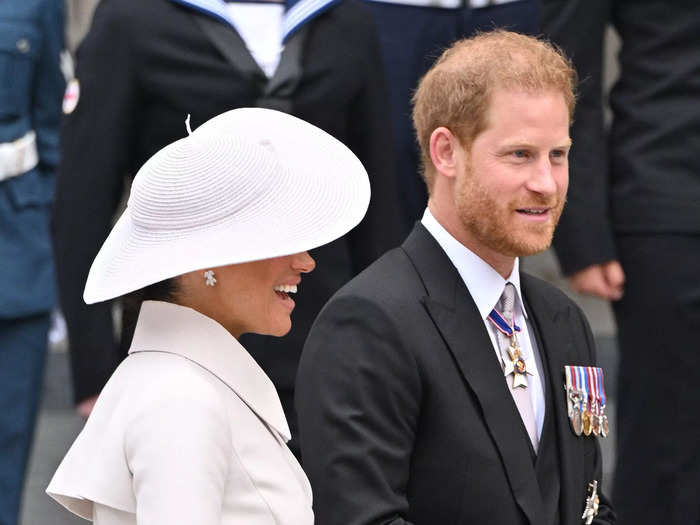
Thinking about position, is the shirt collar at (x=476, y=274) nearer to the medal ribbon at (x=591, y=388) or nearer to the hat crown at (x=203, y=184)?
the medal ribbon at (x=591, y=388)

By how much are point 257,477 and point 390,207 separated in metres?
1.69

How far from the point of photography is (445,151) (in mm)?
2826

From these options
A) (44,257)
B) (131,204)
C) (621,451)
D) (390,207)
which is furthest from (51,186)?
(131,204)

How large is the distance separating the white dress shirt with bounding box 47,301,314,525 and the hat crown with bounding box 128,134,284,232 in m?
0.13

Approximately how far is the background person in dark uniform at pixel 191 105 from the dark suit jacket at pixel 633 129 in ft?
2.00

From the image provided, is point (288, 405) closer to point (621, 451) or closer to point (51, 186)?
point (621, 451)

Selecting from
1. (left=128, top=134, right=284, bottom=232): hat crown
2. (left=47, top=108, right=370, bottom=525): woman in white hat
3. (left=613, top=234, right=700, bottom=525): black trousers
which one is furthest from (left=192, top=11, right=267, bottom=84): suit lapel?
(left=128, top=134, right=284, bottom=232): hat crown

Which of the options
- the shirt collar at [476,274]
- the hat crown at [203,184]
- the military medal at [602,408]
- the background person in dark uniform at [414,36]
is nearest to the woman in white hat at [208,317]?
the hat crown at [203,184]

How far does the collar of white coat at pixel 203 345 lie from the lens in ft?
6.70

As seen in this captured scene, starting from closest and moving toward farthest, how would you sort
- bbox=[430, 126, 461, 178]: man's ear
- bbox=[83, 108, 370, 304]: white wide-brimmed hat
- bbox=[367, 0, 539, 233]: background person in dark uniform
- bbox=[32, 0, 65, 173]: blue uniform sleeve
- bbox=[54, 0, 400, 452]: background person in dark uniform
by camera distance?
bbox=[83, 108, 370, 304]: white wide-brimmed hat, bbox=[430, 126, 461, 178]: man's ear, bbox=[54, 0, 400, 452]: background person in dark uniform, bbox=[367, 0, 539, 233]: background person in dark uniform, bbox=[32, 0, 65, 173]: blue uniform sleeve

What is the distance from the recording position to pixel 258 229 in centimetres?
200

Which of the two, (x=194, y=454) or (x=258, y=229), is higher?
(x=258, y=229)

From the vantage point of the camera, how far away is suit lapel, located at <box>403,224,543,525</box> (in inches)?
102

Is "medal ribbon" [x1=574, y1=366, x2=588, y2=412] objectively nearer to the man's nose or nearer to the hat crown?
the man's nose
